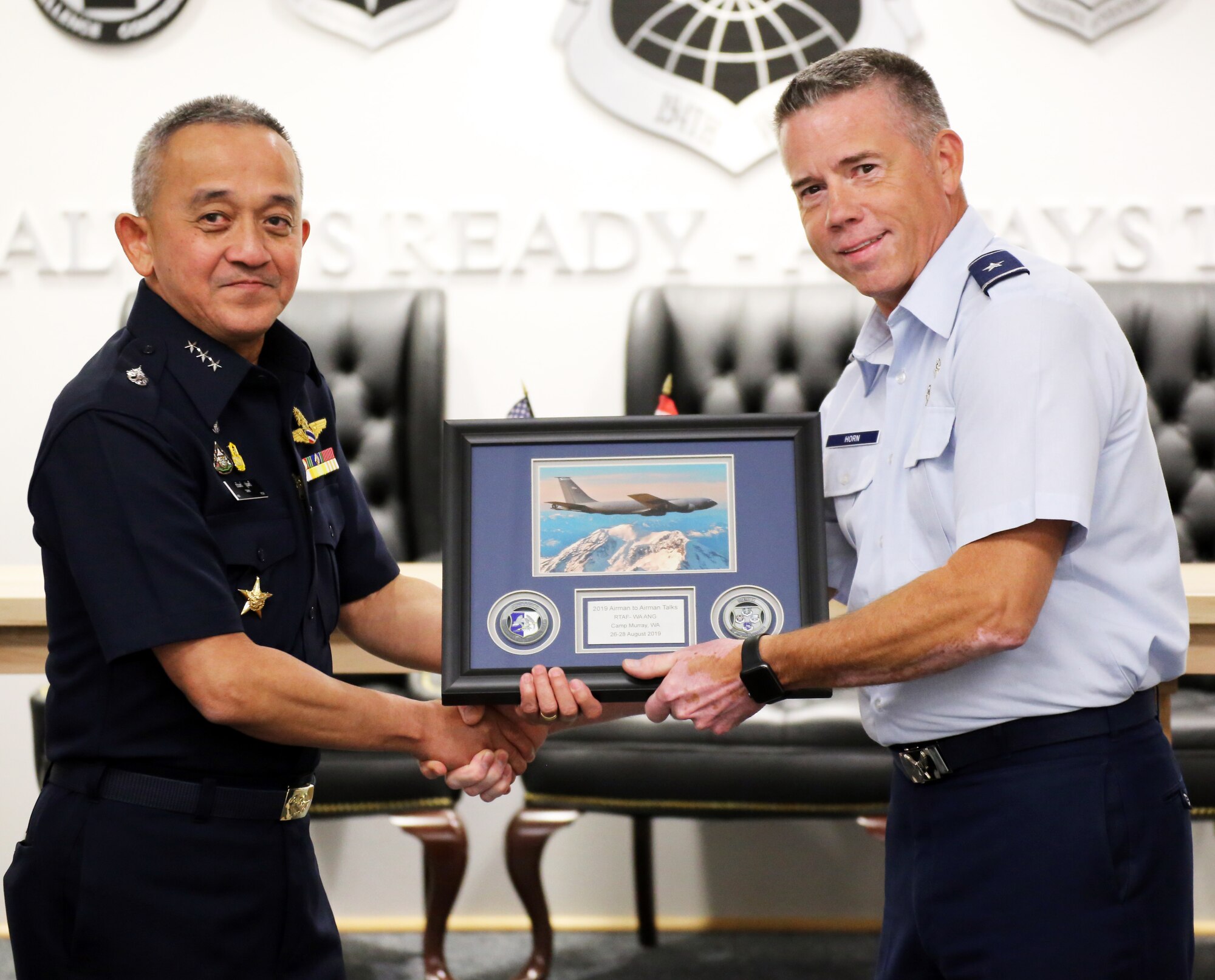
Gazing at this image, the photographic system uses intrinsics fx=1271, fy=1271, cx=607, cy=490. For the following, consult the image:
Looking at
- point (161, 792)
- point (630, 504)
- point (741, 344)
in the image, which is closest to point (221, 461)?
point (161, 792)

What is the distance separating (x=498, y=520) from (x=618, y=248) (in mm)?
1648

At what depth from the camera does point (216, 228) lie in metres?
1.57

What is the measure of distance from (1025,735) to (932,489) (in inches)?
11.6

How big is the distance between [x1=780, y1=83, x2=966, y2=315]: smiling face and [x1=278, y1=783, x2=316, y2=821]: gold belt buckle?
96cm

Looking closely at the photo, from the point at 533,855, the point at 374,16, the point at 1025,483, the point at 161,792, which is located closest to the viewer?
the point at 1025,483

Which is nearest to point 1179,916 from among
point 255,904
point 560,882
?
point 255,904

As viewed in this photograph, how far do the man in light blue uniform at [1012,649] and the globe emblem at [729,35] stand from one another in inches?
62.2

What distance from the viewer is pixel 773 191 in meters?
3.12

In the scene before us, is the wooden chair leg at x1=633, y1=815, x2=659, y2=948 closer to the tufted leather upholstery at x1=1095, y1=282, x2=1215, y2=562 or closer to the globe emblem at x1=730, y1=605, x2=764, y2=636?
the tufted leather upholstery at x1=1095, y1=282, x2=1215, y2=562

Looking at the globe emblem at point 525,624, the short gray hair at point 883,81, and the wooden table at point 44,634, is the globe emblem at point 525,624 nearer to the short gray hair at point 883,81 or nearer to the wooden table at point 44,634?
the wooden table at point 44,634

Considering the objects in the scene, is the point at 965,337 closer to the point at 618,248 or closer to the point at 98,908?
the point at 98,908

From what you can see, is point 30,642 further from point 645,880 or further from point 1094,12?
point 1094,12

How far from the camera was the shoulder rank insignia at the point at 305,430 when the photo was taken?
1.66 m

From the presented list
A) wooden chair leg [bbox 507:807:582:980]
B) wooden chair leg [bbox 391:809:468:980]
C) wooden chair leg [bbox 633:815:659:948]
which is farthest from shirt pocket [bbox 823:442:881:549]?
wooden chair leg [bbox 633:815:659:948]
